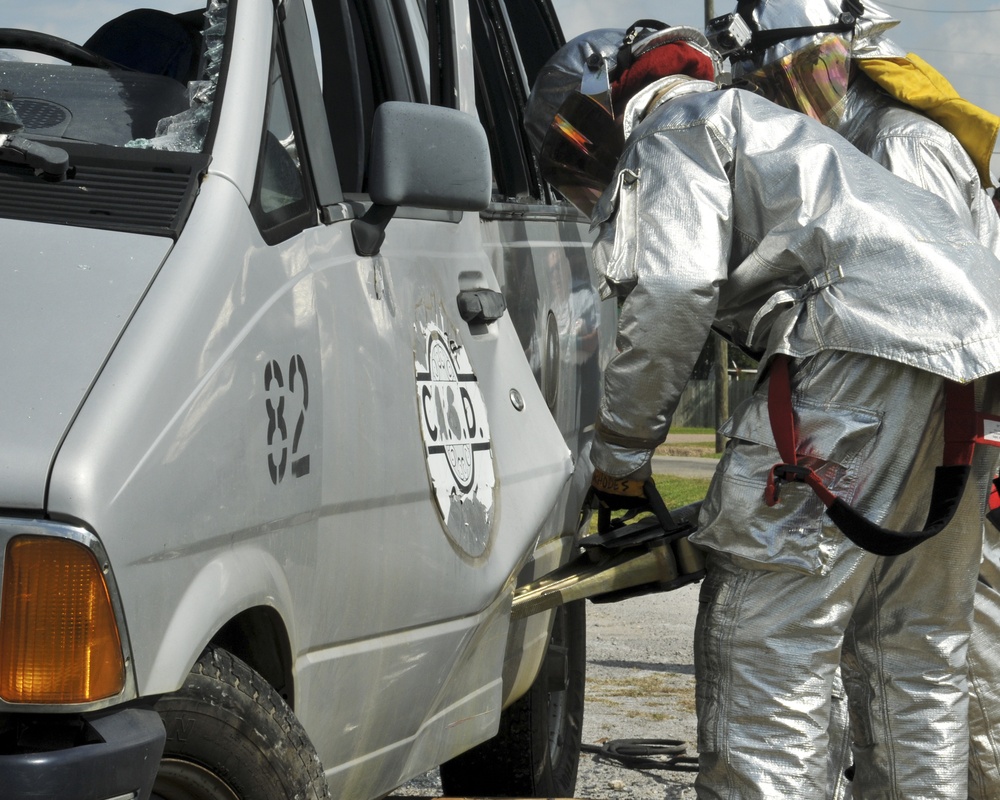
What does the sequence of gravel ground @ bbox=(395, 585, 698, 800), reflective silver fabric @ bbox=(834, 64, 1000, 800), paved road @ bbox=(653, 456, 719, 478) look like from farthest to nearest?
paved road @ bbox=(653, 456, 719, 478), gravel ground @ bbox=(395, 585, 698, 800), reflective silver fabric @ bbox=(834, 64, 1000, 800)

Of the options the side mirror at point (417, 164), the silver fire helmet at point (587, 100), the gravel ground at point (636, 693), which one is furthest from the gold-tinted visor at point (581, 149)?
the gravel ground at point (636, 693)

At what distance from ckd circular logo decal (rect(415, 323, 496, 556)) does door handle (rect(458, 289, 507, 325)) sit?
0.09 meters

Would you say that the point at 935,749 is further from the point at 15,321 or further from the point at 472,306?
the point at 15,321

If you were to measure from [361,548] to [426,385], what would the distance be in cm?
42

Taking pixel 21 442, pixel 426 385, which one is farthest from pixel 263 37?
pixel 21 442

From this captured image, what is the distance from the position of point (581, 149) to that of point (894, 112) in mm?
888

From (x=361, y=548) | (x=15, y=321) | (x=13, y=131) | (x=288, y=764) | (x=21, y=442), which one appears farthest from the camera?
(x=361, y=548)

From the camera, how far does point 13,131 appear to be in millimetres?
2133

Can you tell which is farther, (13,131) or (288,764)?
(13,131)

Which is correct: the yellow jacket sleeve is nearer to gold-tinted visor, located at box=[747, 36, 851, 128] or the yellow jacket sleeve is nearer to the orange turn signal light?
gold-tinted visor, located at box=[747, 36, 851, 128]

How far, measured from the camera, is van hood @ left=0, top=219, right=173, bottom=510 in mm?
1551

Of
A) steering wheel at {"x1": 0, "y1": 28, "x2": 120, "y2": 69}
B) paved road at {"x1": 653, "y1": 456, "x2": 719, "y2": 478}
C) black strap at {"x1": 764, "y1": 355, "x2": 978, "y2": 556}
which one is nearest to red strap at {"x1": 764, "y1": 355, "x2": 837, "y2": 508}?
black strap at {"x1": 764, "y1": 355, "x2": 978, "y2": 556}

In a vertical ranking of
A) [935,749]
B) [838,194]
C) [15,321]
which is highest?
[15,321]

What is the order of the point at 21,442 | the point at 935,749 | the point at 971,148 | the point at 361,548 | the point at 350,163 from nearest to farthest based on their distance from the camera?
1. the point at 21,442
2. the point at 361,548
3. the point at 350,163
4. the point at 935,749
5. the point at 971,148
